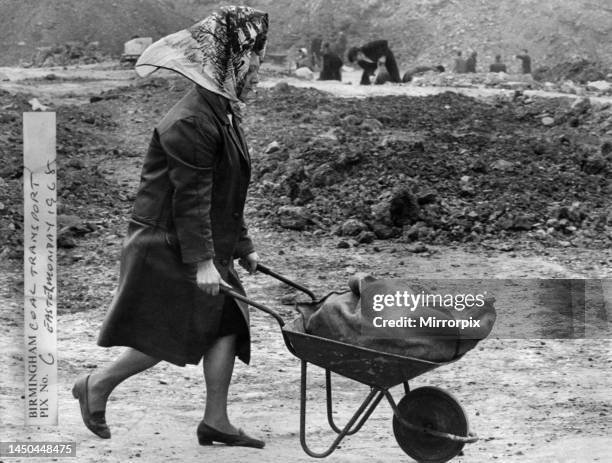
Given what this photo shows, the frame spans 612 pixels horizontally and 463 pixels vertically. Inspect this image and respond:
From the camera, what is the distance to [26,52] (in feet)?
111

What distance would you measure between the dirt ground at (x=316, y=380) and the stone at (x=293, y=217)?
0.69 feet

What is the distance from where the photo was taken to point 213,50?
14.2 feet

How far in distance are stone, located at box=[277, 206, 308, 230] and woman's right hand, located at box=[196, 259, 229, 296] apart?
5278 millimetres

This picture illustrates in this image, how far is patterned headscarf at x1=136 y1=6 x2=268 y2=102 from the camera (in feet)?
14.2

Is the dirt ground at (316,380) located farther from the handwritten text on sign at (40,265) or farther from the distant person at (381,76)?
the distant person at (381,76)

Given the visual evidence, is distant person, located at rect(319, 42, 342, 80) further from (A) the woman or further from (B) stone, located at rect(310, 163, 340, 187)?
(A) the woman

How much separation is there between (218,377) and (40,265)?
35.7 inches

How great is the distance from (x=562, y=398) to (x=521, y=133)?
26.8 ft

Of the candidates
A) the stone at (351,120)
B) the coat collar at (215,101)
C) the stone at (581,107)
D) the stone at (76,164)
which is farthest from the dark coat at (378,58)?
the coat collar at (215,101)

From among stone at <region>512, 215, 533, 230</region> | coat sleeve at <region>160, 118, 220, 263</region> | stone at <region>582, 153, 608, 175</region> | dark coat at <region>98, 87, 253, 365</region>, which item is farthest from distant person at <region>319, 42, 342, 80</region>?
coat sleeve at <region>160, 118, 220, 263</region>

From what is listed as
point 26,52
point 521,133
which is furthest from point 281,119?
Result: point 26,52

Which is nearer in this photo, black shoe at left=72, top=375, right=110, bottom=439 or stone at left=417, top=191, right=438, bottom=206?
black shoe at left=72, top=375, right=110, bottom=439

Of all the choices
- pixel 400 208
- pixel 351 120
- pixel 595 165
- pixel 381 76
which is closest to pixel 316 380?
pixel 400 208

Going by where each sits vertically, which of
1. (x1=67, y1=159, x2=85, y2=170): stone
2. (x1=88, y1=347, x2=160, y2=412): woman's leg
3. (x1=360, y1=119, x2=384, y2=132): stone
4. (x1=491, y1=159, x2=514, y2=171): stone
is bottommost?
(x1=88, y1=347, x2=160, y2=412): woman's leg
